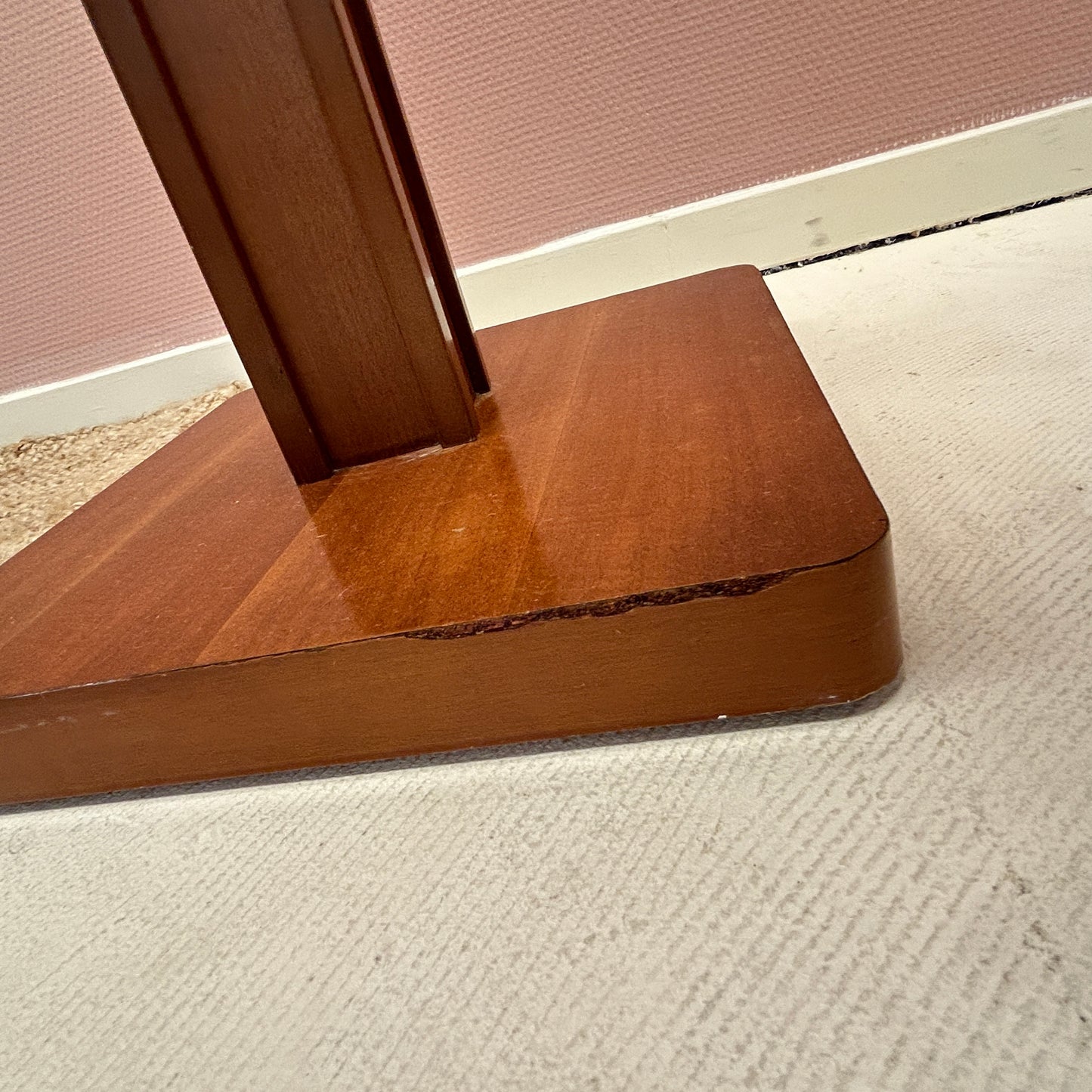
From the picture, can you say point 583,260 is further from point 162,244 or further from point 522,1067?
point 522,1067

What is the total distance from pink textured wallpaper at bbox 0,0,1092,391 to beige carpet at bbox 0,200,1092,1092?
1.11m

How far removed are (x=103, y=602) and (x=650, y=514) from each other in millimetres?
411

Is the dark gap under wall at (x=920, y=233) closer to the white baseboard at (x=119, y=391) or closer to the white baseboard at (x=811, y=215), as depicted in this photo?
the white baseboard at (x=811, y=215)

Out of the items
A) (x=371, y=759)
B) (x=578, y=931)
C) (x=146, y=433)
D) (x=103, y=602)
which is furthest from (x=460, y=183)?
(x=578, y=931)

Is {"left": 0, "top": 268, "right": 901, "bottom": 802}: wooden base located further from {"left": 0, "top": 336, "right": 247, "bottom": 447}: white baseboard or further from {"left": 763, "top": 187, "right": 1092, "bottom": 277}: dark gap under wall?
{"left": 0, "top": 336, "right": 247, "bottom": 447}: white baseboard

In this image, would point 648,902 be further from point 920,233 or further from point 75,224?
point 75,224

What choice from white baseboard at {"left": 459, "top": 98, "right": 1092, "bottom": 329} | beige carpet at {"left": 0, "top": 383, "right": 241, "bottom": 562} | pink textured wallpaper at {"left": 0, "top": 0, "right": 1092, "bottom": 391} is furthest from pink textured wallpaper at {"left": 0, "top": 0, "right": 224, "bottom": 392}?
white baseboard at {"left": 459, "top": 98, "right": 1092, "bottom": 329}

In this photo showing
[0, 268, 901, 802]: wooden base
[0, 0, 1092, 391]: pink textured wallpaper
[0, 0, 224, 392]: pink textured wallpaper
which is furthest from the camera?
[0, 0, 224, 392]: pink textured wallpaper

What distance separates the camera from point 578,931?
0.39 meters

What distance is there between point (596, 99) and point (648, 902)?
1451mm

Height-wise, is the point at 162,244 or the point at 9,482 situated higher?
the point at 162,244

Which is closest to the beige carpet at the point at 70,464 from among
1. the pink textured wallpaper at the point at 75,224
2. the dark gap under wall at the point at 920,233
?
the pink textured wallpaper at the point at 75,224

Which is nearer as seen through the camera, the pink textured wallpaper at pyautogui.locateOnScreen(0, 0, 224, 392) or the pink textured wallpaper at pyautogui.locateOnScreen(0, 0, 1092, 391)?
the pink textured wallpaper at pyautogui.locateOnScreen(0, 0, 1092, 391)

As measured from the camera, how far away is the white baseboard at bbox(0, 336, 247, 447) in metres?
1.83
